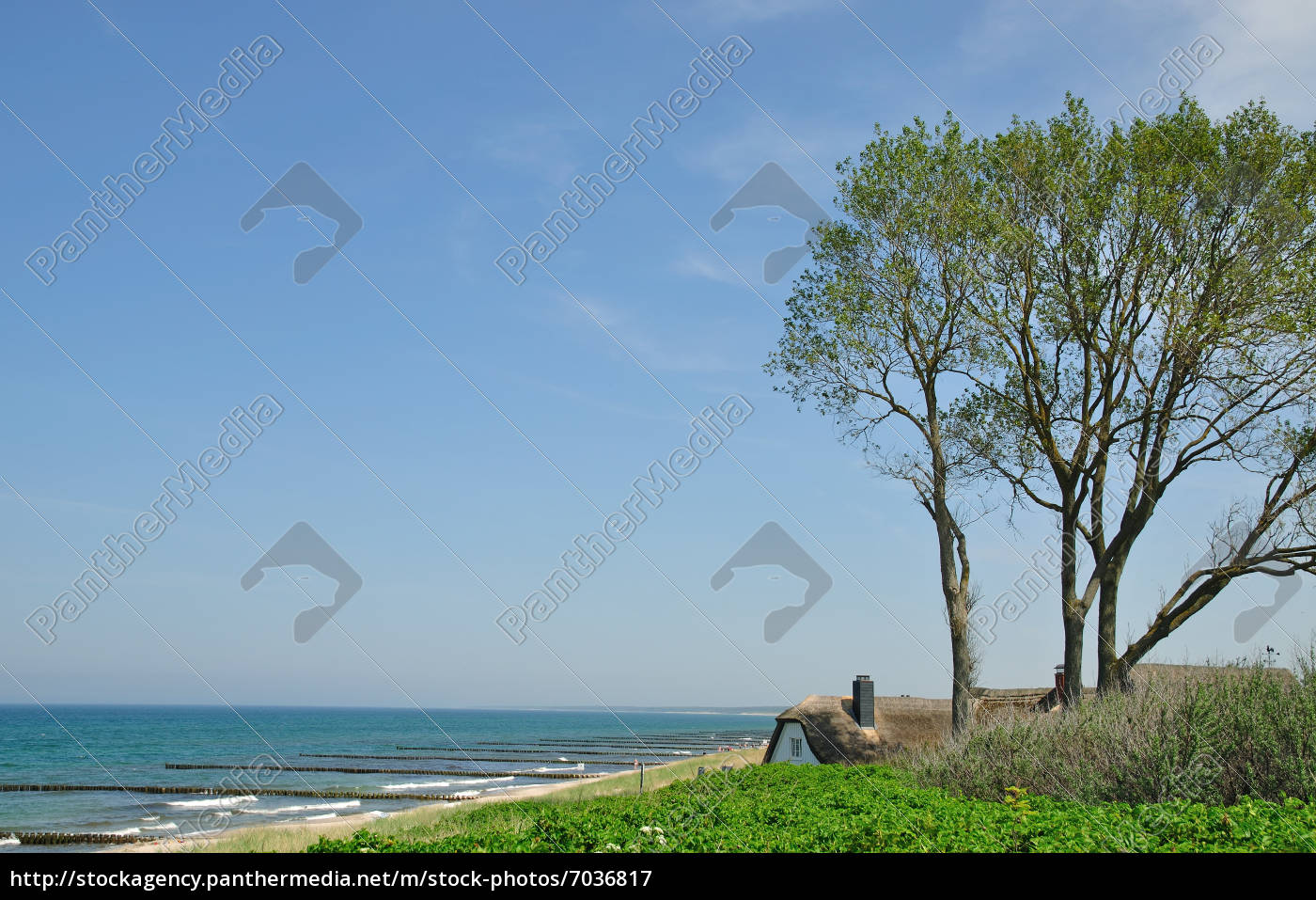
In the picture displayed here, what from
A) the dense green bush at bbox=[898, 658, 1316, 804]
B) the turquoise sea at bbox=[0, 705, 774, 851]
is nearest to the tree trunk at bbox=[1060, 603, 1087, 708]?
the dense green bush at bbox=[898, 658, 1316, 804]

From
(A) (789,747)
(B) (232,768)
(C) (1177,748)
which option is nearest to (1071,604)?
(C) (1177,748)

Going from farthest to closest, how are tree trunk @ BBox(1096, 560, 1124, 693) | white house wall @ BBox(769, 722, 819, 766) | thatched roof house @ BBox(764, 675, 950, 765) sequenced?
white house wall @ BBox(769, 722, 819, 766) < thatched roof house @ BBox(764, 675, 950, 765) < tree trunk @ BBox(1096, 560, 1124, 693)

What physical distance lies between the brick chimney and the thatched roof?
0.31 meters

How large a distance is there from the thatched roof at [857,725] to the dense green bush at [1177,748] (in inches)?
769

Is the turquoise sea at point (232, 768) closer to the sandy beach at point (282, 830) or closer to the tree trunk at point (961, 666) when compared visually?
the sandy beach at point (282, 830)

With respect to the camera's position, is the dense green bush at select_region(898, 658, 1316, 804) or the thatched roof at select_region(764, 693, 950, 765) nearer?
the dense green bush at select_region(898, 658, 1316, 804)

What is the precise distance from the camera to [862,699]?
3638 centimetres

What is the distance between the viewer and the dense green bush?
35.2ft

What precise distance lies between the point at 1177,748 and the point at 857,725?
2558cm

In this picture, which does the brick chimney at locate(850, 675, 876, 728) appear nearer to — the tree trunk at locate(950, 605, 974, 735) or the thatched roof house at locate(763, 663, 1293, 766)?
the thatched roof house at locate(763, 663, 1293, 766)

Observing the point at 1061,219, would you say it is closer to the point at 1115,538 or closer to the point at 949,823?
the point at 1115,538
